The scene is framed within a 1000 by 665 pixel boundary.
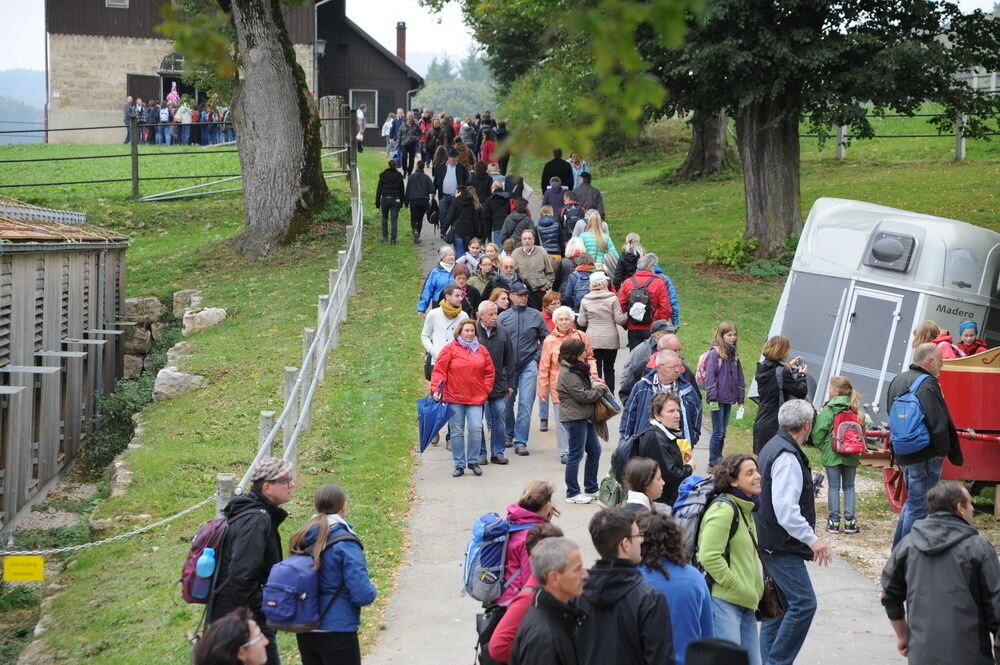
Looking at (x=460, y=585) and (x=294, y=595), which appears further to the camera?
(x=460, y=585)

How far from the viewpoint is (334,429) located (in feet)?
44.6

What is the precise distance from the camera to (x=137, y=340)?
76.0 ft

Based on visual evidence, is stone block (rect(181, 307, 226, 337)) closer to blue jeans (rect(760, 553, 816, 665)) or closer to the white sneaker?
the white sneaker

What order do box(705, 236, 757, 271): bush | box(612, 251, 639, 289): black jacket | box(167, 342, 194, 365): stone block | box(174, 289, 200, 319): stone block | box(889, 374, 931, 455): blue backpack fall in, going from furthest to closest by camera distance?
1. box(705, 236, 757, 271): bush
2. box(174, 289, 200, 319): stone block
3. box(167, 342, 194, 365): stone block
4. box(612, 251, 639, 289): black jacket
5. box(889, 374, 931, 455): blue backpack

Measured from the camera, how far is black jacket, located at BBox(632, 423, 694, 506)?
7852 millimetres

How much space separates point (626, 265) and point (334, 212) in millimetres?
11826

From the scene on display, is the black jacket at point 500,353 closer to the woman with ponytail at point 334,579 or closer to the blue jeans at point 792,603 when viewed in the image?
the blue jeans at point 792,603

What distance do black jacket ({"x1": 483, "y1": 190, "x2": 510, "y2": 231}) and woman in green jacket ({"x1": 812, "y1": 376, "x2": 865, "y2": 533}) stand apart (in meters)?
11.0

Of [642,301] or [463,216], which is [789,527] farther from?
[463,216]

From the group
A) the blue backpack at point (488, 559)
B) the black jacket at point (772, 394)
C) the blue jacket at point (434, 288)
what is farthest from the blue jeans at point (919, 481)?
the blue jacket at point (434, 288)

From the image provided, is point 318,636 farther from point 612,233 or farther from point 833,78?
point 612,233

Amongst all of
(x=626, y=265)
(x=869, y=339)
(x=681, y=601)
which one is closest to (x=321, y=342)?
(x=626, y=265)

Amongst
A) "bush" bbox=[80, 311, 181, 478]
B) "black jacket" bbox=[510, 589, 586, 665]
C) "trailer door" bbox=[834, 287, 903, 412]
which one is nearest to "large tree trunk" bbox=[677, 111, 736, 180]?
"bush" bbox=[80, 311, 181, 478]

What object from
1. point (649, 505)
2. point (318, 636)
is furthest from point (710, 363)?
point (318, 636)
